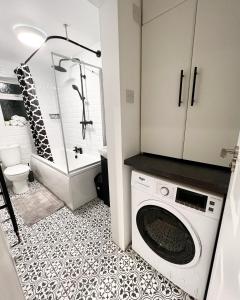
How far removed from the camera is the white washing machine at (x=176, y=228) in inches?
34.4

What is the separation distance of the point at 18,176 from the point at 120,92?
2.30 meters

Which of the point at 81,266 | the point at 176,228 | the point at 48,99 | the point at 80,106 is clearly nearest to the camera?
the point at 176,228

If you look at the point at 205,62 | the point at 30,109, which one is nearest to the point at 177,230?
the point at 205,62

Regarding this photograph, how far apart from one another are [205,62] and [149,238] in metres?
1.40

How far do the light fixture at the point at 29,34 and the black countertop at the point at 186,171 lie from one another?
1.82 metres

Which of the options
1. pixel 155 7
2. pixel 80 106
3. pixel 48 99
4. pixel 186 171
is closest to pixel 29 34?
pixel 80 106

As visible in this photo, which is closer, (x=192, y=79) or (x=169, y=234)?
(x=192, y=79)

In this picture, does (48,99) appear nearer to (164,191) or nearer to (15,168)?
(15,168)

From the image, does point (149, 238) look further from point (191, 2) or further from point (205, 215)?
point (191, 2)

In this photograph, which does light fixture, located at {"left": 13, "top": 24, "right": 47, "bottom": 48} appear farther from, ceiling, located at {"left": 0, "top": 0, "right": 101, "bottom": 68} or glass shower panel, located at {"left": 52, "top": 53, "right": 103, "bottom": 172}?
glass shower panel, located at {"left": 52, "top": 53, "right": 103, "bottom": 172}

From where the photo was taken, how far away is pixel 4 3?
4.63ft

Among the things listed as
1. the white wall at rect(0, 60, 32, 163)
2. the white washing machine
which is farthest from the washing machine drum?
the white wall at rect(0, 60, 32, 163)

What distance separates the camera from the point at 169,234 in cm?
111

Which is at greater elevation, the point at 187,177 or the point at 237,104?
the point at 237,104
